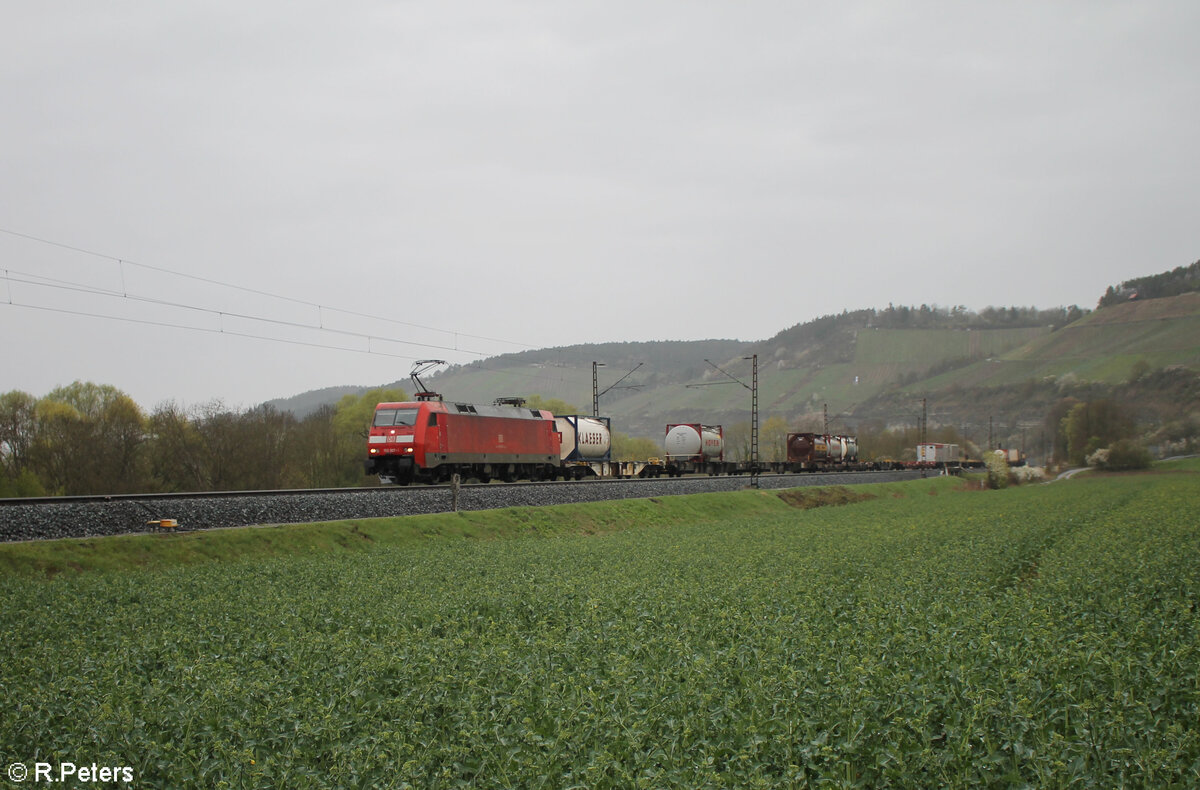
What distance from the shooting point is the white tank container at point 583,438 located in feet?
161

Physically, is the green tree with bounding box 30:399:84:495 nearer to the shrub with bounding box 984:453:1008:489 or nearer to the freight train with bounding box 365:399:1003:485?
the freight train with bounding box 365:399:1003:485

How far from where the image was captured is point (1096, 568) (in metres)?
15.4

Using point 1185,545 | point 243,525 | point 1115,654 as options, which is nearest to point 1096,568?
point 1185,545

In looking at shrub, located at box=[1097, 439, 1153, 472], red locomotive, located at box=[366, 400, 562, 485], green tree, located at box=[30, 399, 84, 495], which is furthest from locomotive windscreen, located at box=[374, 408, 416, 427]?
shrub, located at box=[1097, 439, 1153, 472]

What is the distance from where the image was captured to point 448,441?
3603cm

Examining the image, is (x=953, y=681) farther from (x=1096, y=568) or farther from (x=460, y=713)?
(x=1096, y=568)

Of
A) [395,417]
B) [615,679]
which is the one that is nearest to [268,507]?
[395,417]

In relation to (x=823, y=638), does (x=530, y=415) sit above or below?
above

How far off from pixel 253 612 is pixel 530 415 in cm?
3154

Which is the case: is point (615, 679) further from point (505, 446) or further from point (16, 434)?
point (16, 434)

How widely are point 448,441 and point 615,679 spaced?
95.0 feet

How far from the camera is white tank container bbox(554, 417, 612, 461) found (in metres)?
49.2
